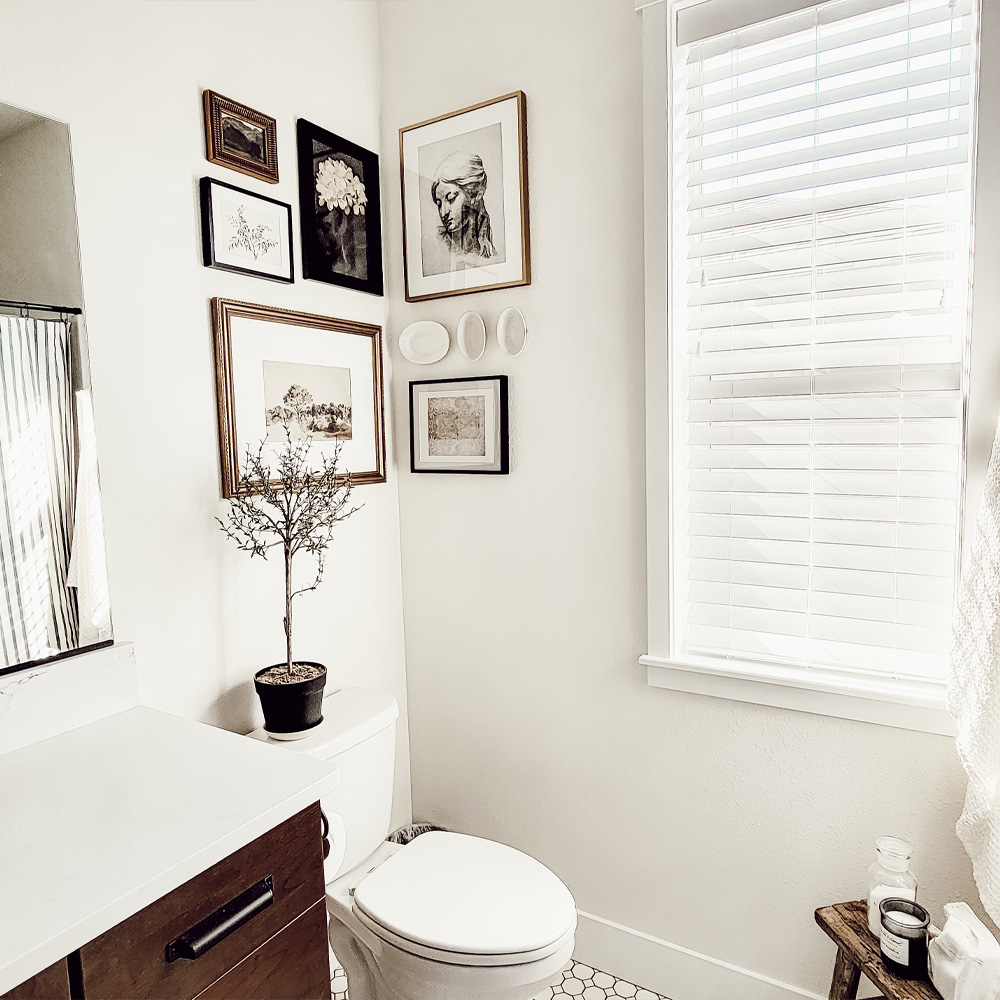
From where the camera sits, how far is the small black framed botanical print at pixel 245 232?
4.96 ft

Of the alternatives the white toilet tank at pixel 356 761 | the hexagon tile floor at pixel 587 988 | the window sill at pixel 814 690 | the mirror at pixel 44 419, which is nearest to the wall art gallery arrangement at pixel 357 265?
the mirror at pixel 44 419

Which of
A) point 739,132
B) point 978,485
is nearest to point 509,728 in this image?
point 978,485

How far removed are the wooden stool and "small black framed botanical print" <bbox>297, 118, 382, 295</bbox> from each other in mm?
1713

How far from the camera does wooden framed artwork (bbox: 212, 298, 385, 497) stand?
1564 millimetres

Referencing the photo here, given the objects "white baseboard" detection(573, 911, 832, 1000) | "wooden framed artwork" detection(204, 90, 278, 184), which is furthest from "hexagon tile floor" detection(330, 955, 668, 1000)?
"wooden framed artwork" detection(204, 90, 278, 184)

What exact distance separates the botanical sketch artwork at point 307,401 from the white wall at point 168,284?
0.14 m

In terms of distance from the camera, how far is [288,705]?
1490mm

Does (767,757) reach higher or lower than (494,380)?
lower

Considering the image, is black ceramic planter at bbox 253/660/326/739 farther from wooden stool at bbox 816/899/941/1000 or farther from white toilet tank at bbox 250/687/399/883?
wooden stool at bbox 816/899/941/1000

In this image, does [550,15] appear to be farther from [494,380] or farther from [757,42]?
[494,380]

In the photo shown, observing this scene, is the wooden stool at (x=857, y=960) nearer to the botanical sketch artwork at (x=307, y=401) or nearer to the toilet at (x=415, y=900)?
the toilet at (x=415, y=900)

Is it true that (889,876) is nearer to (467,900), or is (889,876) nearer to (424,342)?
(467,900)

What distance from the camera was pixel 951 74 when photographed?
4.23 feet

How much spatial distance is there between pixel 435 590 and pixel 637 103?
1266 mm
